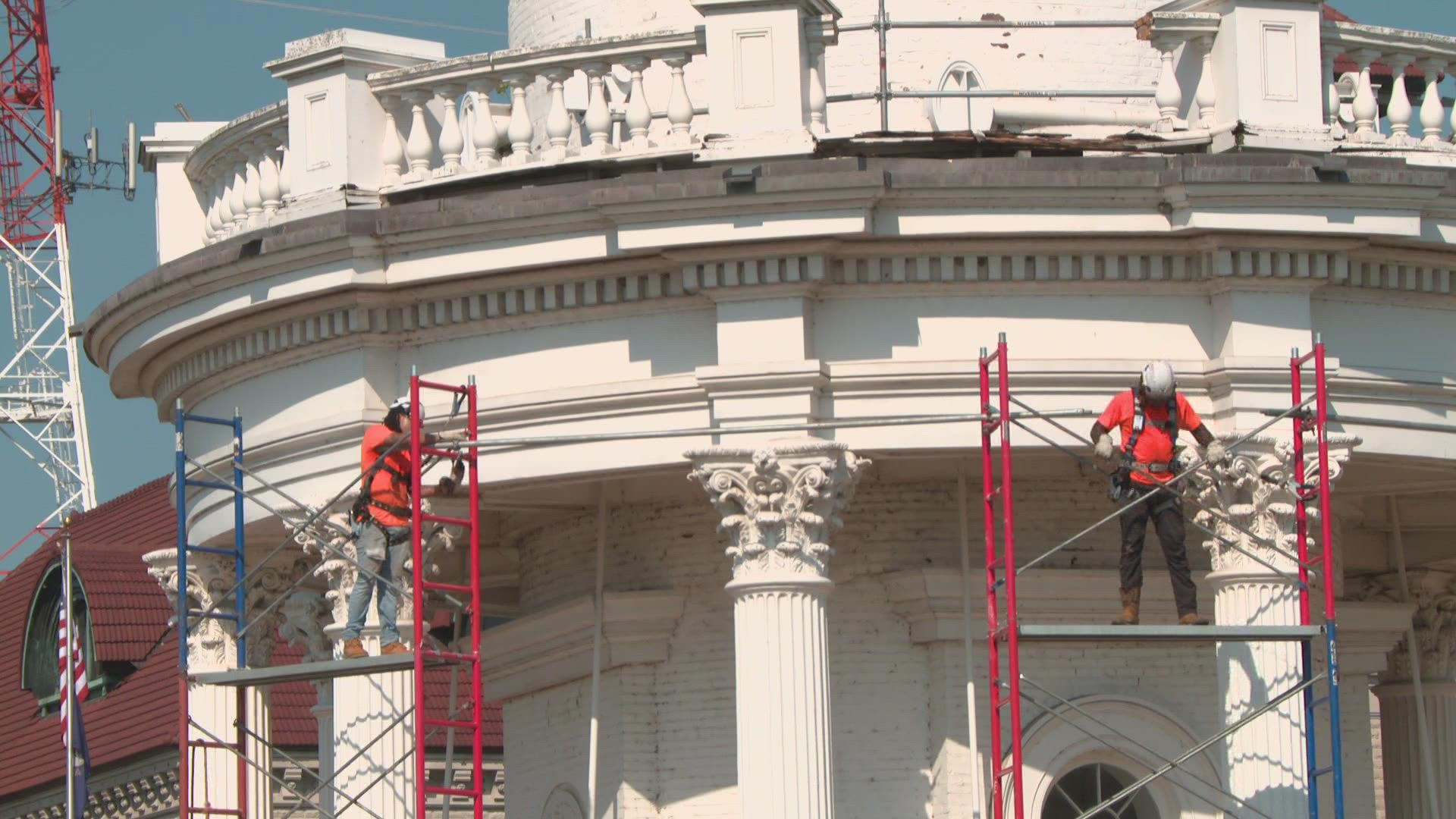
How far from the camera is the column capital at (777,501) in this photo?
899 inches

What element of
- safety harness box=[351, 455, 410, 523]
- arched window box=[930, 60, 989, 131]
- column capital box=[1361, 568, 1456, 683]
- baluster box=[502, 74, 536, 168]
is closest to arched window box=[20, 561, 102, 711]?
column capital box=[1361, 568, 1456, 683]

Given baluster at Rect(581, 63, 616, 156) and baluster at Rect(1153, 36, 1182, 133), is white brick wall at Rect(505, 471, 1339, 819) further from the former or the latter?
baluster at Rect(581, 63, 616, 156)

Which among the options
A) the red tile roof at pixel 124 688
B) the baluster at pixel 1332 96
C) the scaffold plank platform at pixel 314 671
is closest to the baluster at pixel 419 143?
the scaffold plank platform at pixel 314 671

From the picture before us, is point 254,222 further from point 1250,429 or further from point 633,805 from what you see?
point 1250,429

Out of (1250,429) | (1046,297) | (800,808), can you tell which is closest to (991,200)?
(1046,297)

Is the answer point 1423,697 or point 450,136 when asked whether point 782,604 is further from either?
point 1423,697

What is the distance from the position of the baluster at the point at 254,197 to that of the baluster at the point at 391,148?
1.27 meters

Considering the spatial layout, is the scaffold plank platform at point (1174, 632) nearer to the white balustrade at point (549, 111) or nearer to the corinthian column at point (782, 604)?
the corinthian column at point (782, 604)

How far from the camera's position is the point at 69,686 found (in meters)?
39.8

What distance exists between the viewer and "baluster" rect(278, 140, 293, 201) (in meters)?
25.3

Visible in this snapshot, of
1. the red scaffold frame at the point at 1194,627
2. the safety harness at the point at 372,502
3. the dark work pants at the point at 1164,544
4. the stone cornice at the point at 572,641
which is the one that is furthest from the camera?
the stone cornice at the point at 572,641

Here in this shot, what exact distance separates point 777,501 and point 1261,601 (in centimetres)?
353

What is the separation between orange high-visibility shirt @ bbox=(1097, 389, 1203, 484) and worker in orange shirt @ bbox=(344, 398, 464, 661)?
4681 millimetres

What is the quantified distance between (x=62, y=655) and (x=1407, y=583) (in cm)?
2130
